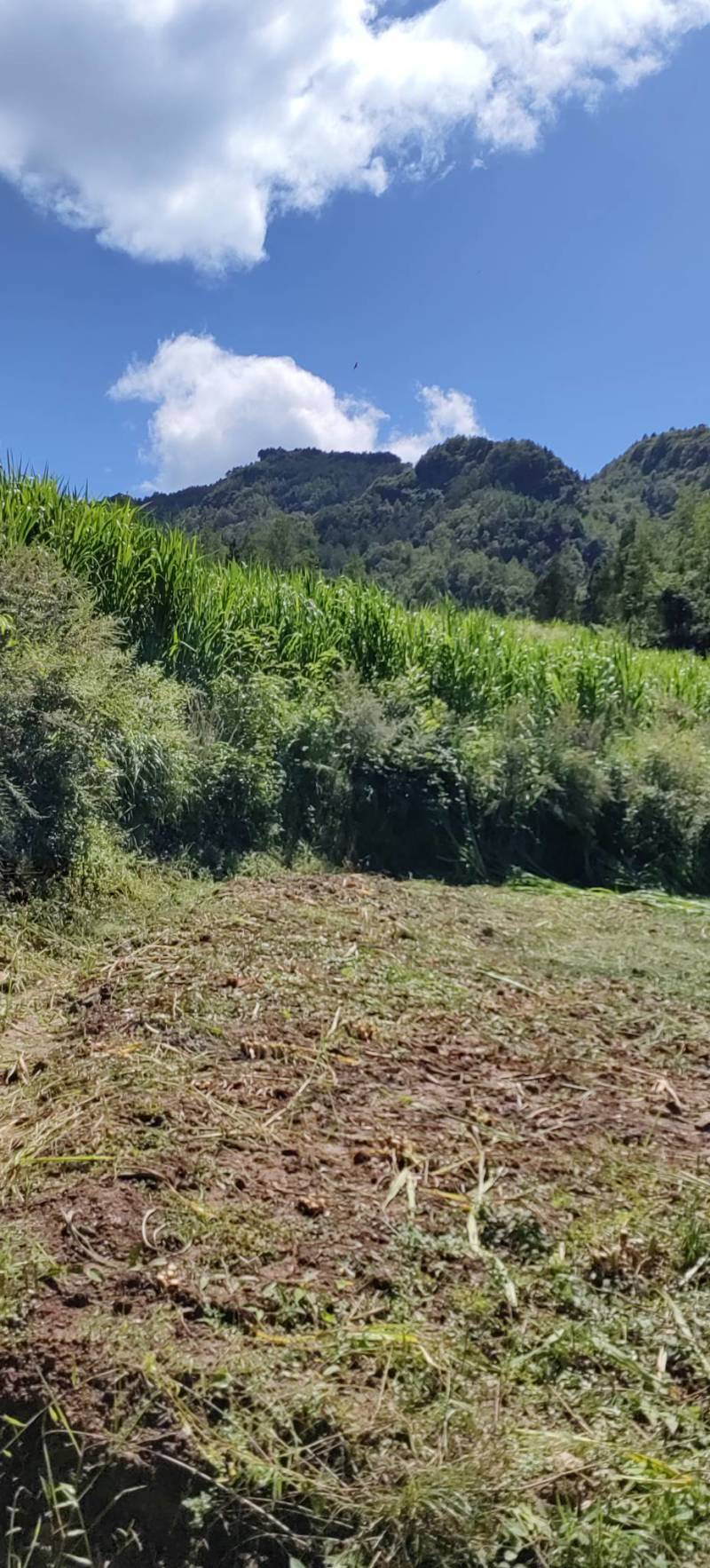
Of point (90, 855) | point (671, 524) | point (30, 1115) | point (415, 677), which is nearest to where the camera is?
point (30, 1115)

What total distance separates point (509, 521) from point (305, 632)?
78.9m

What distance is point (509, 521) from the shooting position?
82.9 meters

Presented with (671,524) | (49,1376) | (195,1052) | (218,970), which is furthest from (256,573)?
(671,524)

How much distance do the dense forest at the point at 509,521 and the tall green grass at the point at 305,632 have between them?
878 inches

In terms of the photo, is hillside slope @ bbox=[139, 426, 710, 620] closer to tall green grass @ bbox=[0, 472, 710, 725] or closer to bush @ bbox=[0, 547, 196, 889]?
tall green grass @ bbox=[0, 472, 710, 725]

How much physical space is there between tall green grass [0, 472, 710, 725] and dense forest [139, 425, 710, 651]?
22.3 meters

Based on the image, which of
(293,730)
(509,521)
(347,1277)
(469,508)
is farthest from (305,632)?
(469,508)

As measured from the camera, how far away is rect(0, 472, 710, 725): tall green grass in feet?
22.4

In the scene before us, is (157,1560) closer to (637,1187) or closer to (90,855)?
(637,1187)

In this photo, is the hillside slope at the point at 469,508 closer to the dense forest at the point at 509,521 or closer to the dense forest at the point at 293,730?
the dense forest at the point at 509,521

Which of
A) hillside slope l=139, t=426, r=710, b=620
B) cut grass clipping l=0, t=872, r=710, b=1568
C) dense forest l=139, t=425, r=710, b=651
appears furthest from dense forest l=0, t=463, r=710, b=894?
hillside slope l=139, t=426, r=710, b=620

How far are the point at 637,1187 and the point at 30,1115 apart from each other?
1659mm

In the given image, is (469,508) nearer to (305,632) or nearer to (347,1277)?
(305,632)

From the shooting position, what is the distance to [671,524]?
5219 cm
